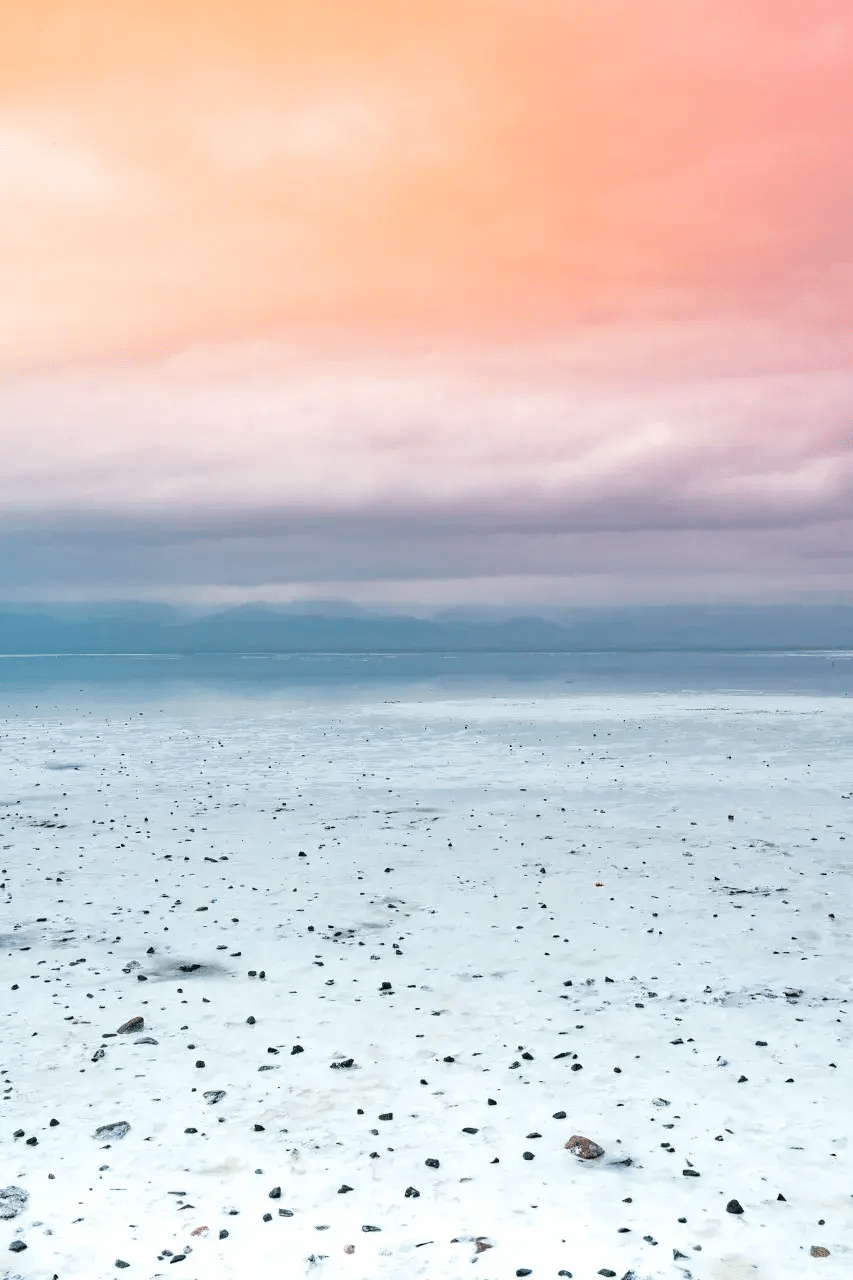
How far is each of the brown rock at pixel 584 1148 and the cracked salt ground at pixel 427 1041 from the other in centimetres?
3

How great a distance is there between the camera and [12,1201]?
29.9 ft

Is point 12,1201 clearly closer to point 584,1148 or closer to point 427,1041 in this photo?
point 427,1041

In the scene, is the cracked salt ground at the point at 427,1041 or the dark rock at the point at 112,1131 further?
the dark rock at the point at 112,1131

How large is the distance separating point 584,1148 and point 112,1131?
4.92 m

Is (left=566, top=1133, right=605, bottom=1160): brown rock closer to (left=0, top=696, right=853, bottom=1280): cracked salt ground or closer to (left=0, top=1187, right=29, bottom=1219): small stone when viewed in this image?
(left=0, top=696, right=853, bottom=1280): cracked salt ground

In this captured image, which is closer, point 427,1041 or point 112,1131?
point 112,1131

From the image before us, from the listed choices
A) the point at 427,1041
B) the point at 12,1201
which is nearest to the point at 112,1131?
the point at 12,1201

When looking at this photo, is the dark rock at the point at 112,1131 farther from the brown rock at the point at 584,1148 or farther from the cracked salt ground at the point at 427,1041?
the brown rock at the point at 584,1148

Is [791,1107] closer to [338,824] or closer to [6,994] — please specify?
[6,994]

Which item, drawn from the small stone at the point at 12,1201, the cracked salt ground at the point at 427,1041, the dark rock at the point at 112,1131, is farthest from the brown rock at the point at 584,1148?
the small stone at the point at 12,1201

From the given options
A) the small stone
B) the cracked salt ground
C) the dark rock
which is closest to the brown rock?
the cracked salt ground

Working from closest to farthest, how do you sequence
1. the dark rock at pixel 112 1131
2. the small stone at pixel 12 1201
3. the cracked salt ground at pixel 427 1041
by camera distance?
the cracked salt ground at pixel 427 1041, the small stone at pixel 12 1201, the dark rock at pixel 112 1131

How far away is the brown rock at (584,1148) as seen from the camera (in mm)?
9812

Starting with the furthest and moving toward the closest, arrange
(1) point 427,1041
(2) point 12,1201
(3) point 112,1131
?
1. (1) point 427,1041
2. (3) point 112,1131
3. (2) point 12,1201
